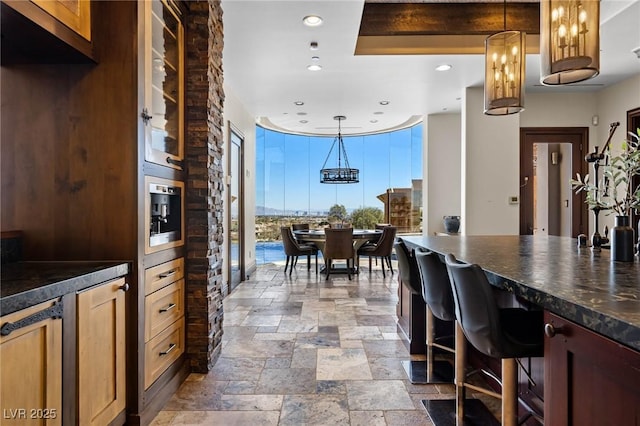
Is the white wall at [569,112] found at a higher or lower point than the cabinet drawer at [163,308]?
higher

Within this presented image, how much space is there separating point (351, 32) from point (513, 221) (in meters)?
3.56

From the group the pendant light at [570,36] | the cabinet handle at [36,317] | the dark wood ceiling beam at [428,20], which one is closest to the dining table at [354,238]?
the dark wood ceiling beam at [428,20]

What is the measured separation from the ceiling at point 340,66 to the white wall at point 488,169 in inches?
19.4

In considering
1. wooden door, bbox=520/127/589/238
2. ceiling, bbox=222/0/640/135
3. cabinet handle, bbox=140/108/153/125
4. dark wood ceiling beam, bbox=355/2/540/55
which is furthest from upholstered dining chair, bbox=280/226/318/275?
cabinet handle, bbox=140/108/153/125

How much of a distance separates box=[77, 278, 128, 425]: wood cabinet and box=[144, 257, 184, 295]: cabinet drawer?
0.71 feet

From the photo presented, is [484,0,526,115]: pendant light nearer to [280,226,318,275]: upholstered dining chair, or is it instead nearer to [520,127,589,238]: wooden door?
[520,127,589,238]: wooden door

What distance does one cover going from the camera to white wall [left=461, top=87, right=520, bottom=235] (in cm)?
520

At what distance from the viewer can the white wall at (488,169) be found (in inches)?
205

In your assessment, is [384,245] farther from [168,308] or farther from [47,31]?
[47,31]

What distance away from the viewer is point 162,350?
7.38ft

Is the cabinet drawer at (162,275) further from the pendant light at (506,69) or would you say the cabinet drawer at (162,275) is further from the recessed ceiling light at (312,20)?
the pendant light at (506,69)

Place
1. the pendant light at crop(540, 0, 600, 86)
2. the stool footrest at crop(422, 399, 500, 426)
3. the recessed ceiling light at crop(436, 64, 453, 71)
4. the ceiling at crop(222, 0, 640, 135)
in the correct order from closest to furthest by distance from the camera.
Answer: the pendant light at crop(540, 0, 600, 86) → the stool footrest at crop(422, 399, 500, 426) → the ceiling at crop(222, 0, 640, 135) → the recessed ceiling light at crop(436, 64, 453, 71)

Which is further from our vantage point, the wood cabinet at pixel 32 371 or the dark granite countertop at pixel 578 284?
the wood cabinet at pixel 32 371

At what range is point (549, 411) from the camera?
1127 mm
